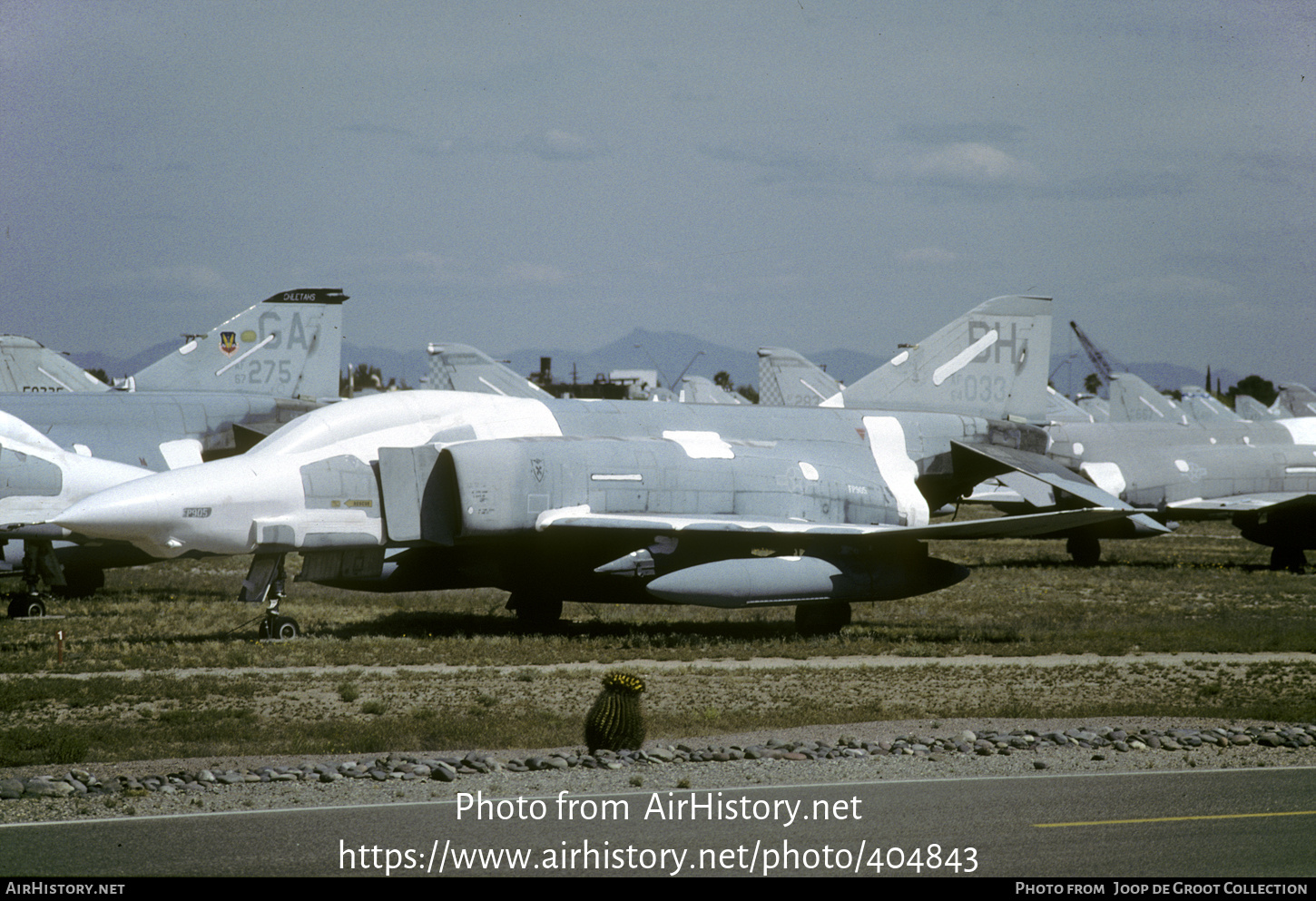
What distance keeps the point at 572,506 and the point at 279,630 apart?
15.2 ft

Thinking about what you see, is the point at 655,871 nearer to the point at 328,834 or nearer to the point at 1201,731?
the point at 328,834

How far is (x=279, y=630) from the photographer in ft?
58.7

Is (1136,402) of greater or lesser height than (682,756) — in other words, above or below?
above

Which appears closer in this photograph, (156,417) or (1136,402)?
(156,417)

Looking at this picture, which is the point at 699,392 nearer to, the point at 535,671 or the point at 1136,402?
the point at 1136,402

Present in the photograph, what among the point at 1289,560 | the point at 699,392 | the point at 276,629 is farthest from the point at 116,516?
the point at 699,392

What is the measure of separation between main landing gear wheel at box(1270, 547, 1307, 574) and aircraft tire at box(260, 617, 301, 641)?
25.7 meters

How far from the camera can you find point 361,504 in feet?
58.4

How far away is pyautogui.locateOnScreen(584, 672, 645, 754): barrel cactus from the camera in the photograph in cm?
1073

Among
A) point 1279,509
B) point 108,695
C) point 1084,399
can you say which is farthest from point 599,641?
point 1084,399

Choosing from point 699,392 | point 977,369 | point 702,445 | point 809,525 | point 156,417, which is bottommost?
point 809,525

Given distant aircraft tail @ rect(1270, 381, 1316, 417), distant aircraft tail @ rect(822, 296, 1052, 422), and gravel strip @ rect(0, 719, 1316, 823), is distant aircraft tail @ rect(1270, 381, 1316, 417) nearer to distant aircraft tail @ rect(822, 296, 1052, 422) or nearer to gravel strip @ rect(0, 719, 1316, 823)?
distant aircraft tail @ rect(822, 296, 1052, 422)

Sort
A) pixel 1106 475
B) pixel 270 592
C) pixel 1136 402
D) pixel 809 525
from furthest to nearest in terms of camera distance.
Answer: pixel 1136 402, pixel 1106 475, pixel 809 525, pixel 270 592

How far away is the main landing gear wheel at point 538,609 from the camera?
1955cm
